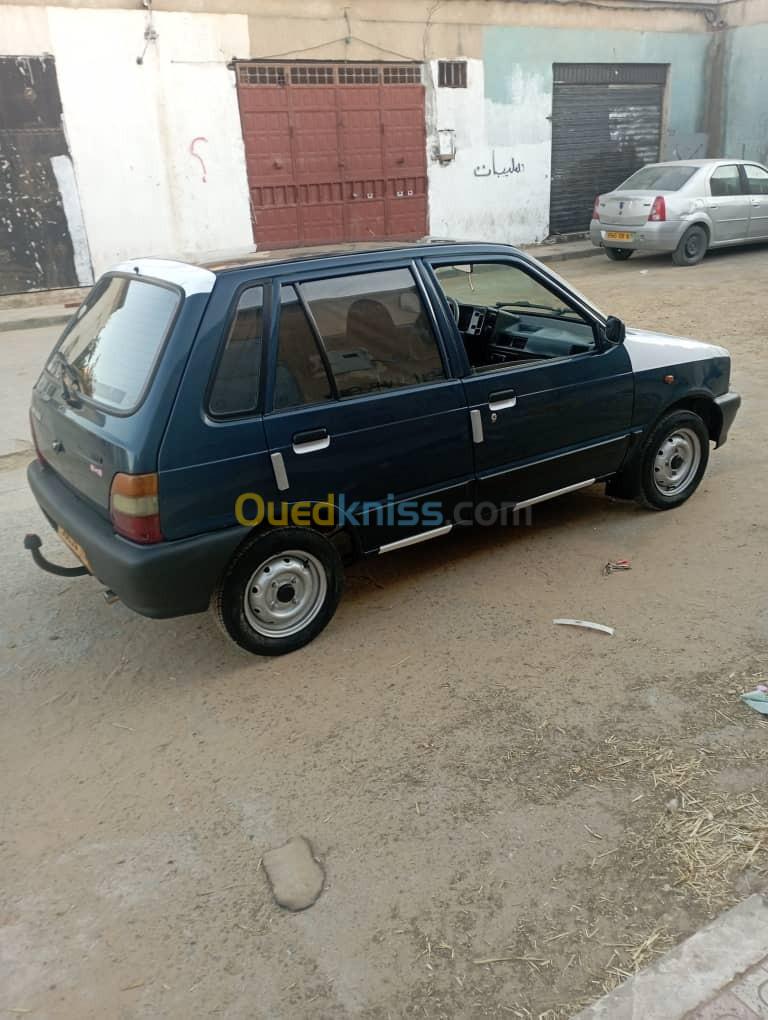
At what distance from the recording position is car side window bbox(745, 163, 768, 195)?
46.0ft

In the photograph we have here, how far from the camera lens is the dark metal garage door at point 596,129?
17.4 m

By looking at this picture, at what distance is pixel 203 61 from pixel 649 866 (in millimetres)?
13870

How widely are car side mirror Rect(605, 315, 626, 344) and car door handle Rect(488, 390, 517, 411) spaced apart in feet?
2.23

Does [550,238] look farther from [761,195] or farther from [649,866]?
[649,866]

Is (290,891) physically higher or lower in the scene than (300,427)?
lower

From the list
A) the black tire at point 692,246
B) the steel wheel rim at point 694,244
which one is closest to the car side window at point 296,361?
the black tire at point 692,246

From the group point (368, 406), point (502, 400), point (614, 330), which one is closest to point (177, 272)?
point (368, 406)

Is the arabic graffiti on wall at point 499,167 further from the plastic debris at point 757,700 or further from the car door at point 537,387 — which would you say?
the plastic debris at point 757,700

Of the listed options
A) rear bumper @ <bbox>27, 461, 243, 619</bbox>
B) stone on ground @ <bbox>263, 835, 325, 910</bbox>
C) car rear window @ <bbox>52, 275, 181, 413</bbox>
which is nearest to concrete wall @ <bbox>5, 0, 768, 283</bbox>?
car rear window @ <bbox>52, 275, 181, 413</bbox>

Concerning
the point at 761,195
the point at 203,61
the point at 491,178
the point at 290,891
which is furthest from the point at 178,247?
the point at 290,891

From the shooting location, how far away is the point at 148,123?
1282cm

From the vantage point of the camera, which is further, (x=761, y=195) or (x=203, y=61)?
(x=761, y=195)

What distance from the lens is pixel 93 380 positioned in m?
3.43

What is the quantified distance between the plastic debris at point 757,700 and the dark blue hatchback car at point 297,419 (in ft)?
4.76
